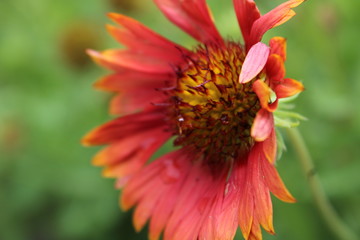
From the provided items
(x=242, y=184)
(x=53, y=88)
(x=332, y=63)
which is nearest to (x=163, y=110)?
(x=242, y=184)

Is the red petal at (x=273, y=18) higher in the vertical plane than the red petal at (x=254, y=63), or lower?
higher

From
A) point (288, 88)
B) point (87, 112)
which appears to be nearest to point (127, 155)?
point (288, 88)

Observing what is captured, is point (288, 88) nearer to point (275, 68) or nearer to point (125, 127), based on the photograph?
point (275, 68)

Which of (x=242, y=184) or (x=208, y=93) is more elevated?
(x=208, y=93)

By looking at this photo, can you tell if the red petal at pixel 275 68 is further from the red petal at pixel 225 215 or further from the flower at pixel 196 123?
the red petal at pixel 225 215

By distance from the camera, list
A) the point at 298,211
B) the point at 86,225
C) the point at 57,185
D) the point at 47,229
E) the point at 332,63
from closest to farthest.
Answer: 1. the point at 298,211
2. the point at 332,63
3. the point at 86,225
4. the point at 57,185
5. the point at 47,229

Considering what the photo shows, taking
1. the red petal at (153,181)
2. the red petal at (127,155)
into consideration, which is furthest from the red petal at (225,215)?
the red petal at (127,155)

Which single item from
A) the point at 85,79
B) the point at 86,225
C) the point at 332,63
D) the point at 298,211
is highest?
the point at 85,79

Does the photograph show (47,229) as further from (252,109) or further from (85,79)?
(252,109)
